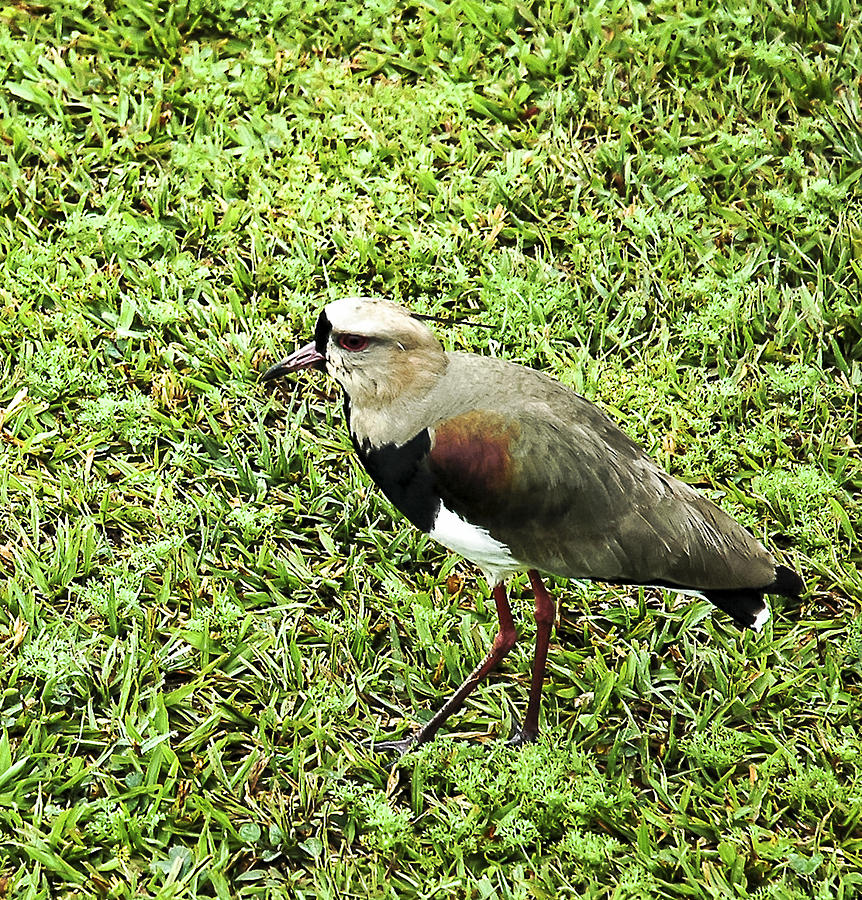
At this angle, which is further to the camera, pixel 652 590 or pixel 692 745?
pixel 652 590

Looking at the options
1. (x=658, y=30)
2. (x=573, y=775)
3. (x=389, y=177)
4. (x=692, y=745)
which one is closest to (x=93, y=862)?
(x=573, y=775)

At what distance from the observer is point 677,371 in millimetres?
4426

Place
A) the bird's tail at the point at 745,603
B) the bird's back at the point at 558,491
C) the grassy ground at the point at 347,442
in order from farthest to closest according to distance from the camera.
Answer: the bird's tail at the point at 745,603, the grassy ground at the point at 347,442, the bird's back at the point at 558,491

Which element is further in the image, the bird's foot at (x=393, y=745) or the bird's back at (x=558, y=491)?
the bird's foot at (x=393, y=745)

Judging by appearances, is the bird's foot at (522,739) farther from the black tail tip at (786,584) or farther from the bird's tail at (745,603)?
the black tail tip at (786,584)

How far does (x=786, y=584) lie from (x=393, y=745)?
1313mm

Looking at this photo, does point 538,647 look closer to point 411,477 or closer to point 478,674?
point 478,674

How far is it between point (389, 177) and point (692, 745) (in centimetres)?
271

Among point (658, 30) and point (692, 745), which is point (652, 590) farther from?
point (658, 30)

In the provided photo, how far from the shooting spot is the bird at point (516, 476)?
3.21 metres

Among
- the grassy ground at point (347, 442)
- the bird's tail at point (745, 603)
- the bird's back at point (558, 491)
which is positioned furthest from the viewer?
the bird's tail at point (745, 603)

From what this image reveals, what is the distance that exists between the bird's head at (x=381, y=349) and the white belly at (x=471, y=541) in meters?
0.38

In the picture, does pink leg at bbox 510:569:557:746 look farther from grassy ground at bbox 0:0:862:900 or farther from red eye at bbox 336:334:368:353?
red eye at bbox 336:334:368:353

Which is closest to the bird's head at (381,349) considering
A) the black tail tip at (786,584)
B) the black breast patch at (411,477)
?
the black breast patch at (411,477)
